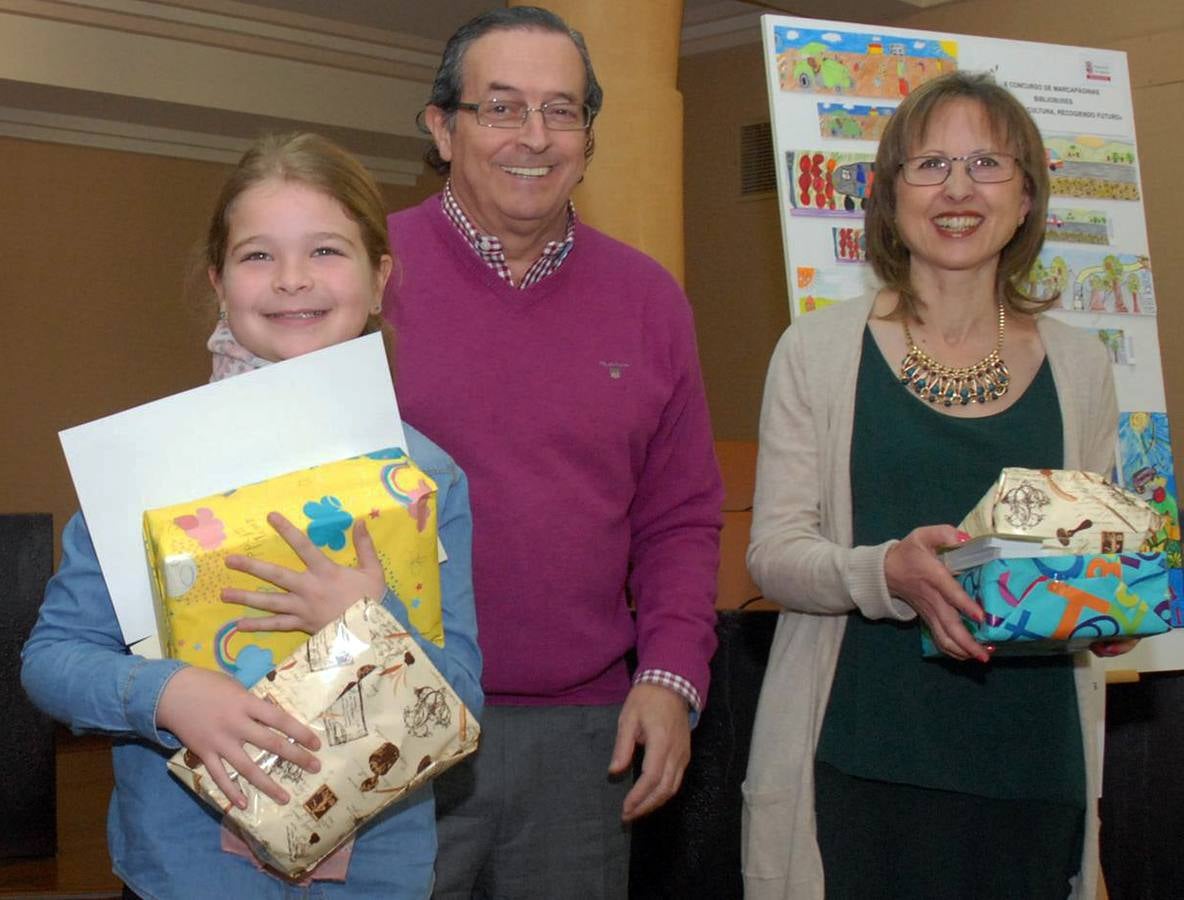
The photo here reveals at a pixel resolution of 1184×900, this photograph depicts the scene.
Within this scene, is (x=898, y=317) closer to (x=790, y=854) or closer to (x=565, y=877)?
(x=790, y=854)

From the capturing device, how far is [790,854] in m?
1.71

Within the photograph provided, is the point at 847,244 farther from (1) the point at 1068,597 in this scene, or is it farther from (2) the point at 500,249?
(1) the point at 1068,597

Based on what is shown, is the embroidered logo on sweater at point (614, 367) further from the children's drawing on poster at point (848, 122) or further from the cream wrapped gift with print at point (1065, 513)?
the children's drawing on poster at point (848, 122)

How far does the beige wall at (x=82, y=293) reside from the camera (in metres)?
7.46

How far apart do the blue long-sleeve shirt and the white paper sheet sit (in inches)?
2.3

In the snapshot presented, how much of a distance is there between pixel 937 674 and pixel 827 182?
3.73ft

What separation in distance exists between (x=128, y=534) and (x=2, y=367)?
6721 millimetres

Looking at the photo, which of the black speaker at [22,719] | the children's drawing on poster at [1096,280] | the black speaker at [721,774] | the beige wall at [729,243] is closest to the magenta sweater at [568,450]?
the black speaker at [721,774]

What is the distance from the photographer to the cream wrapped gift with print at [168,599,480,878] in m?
1.17

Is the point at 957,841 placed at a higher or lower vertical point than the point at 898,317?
lower

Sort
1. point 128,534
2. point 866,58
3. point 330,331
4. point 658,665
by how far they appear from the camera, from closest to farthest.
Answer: point 128,534 → point 330,331 → point 658,665 → point 866,58

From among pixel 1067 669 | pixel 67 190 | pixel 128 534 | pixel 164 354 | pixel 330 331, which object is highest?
pixel 67 190

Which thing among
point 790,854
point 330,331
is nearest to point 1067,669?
point 790,854

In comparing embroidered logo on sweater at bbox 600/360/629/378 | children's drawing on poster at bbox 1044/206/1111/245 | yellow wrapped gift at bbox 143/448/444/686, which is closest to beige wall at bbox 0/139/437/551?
children's drawing on poster at bbox 1044/206/1111/245
